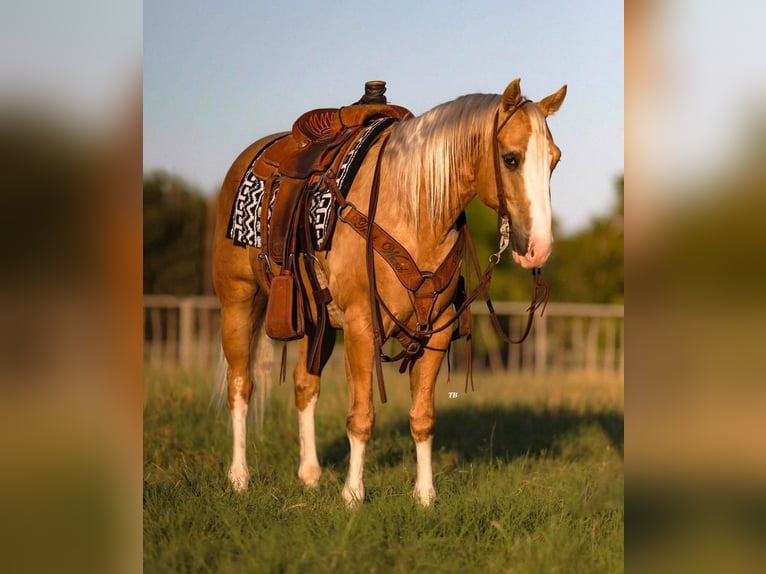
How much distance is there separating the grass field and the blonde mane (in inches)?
65.1

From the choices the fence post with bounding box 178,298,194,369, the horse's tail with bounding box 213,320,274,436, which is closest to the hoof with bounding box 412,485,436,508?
the horse's tail with bounding box 213,320,274,436

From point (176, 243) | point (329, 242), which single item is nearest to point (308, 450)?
point (329, 242)

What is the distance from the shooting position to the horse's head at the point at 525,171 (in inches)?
166

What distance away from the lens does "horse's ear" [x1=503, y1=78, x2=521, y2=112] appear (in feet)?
14.0

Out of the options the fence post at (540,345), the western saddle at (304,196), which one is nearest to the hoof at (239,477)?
the western saddle at (304,196)

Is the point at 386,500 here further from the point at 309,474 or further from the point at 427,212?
the point at 427,212

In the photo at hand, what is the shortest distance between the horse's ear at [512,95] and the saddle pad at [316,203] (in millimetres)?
1087

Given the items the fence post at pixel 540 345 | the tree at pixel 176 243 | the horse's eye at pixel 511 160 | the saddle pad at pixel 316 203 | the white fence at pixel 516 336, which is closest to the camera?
the horse's eye at pixel 511 160
